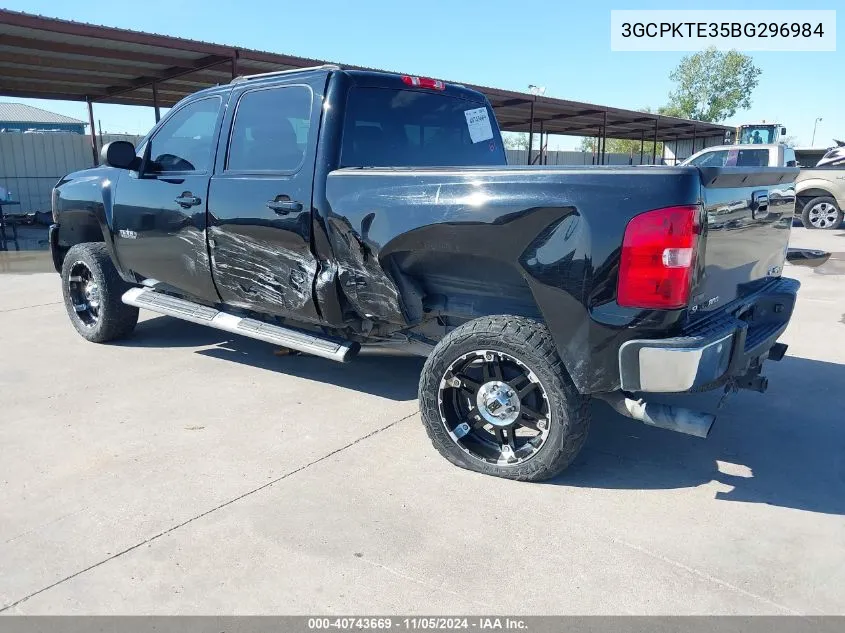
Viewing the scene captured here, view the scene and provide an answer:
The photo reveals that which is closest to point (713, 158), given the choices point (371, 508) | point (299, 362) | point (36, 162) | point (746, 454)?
point (299, 362)

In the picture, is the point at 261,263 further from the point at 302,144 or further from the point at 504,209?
the point at 504,209

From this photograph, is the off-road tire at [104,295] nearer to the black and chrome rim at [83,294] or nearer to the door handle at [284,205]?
the black and chrome rim at [83,294]

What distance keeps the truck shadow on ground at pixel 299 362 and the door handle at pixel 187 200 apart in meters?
1.36

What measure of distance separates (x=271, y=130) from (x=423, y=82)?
3.49 ft

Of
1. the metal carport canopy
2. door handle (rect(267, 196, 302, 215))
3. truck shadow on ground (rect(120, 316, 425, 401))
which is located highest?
the metal carport canopy

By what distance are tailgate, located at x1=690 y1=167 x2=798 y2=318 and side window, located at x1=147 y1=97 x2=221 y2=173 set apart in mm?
3275

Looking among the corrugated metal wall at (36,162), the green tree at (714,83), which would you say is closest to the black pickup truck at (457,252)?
the corrugated metal wall at (36,162)

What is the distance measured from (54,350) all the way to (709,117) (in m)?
66.9

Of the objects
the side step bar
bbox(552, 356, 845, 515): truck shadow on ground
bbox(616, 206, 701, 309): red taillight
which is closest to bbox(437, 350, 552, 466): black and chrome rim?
bbox(552, 356, 845, 515): truck shadow on ground

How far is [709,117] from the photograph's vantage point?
203ft

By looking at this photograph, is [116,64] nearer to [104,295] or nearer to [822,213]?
[104,295]

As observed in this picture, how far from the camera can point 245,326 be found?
4.45 metres

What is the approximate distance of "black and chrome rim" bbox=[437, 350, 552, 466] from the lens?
3.22 m

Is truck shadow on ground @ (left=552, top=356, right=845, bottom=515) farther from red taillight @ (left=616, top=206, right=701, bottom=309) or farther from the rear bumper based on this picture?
red taillight @ (left=616, top=206, right=701, bottom=309)
